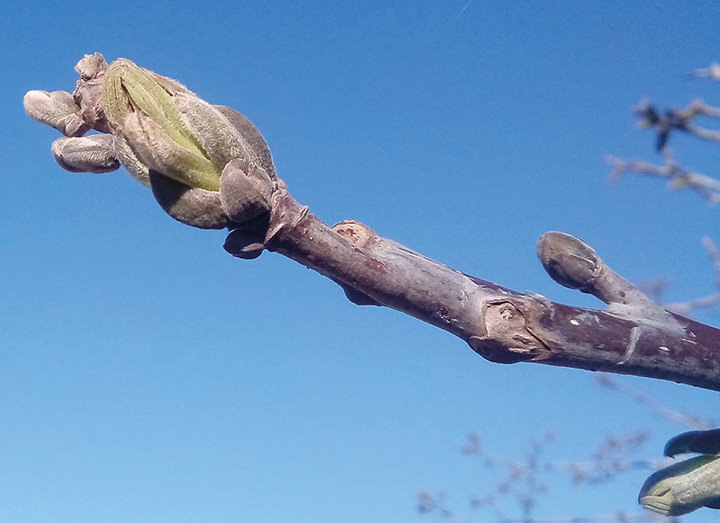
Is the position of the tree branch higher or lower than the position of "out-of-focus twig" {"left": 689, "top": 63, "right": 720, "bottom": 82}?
lower

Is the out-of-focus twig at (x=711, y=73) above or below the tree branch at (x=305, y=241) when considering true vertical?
above

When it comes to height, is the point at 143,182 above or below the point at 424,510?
below

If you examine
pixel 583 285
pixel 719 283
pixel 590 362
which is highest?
pixel 719 283

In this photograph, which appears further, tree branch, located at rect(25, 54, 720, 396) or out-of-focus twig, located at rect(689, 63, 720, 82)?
out-of-focus twig, located at rect(689, 63, 720, 82)

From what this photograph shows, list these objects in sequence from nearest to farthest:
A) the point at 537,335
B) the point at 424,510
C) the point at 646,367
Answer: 1. the point at 537,335
2. the point at 646,367
3. the point at 424,510

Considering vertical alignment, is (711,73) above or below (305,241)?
above

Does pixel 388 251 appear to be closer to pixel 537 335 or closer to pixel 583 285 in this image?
pixel 537 335

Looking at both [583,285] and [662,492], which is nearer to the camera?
[662,492]

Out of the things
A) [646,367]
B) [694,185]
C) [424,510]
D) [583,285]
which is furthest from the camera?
[424,510]

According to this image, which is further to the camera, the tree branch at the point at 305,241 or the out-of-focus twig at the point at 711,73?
the out-of-focus twig at the point at 711,73

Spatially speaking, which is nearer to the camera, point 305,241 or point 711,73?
point 305,241

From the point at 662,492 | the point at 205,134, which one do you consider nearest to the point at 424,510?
the point at 662,492
